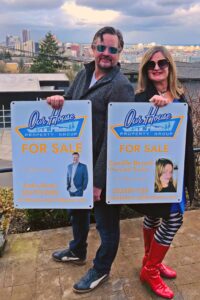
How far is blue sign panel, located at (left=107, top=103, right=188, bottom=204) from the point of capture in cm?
197

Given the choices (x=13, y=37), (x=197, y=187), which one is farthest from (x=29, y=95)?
(x=13, y=37)

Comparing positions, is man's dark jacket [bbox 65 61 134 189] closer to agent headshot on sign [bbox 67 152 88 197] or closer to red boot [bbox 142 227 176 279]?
agent headshot on sign [bbox 67 152 88 197]

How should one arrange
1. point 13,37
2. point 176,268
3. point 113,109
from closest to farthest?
point 113,109 → point 176,268 → point 13,37

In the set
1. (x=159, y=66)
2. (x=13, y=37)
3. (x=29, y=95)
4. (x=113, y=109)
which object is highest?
(x=13, y=37)

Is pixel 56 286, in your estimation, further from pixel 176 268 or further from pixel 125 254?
pixel 176 268

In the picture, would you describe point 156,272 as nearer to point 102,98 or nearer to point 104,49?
point 102,98

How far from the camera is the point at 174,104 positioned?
1.96 metres

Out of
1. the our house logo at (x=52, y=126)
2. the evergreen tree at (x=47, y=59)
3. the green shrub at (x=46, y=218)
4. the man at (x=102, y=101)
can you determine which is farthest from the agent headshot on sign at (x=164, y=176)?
the evergreen tree at (x=47, y=59)

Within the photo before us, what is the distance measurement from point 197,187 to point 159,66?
2351mm

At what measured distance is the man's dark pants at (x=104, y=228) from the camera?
2.21 m

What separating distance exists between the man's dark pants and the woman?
0.19 meters

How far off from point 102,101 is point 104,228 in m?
0.85

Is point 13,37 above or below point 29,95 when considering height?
above

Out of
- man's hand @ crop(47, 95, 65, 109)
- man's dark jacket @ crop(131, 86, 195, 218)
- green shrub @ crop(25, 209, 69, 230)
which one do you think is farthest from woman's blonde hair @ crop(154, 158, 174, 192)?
green shrub @ crop(25, 209, 69, 230)
